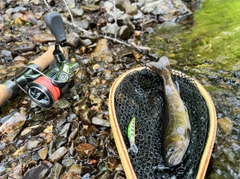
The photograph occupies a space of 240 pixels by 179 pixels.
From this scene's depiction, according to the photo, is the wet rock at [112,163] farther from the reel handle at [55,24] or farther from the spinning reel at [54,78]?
the reel handle at [55,24]

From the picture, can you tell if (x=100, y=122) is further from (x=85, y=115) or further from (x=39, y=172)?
(x=39, y=172)

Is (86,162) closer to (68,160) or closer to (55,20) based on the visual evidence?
(68,160)

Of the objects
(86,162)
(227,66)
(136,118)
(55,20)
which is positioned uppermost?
(55,20)

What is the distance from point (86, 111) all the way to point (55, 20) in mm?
1096

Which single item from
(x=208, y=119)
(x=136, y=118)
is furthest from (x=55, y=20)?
(x=208, y=119)

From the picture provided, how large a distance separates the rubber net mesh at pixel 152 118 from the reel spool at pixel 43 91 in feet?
2.18

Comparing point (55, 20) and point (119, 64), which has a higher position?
point (55, 20)

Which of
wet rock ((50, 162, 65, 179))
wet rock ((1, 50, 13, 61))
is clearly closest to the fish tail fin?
wet rock ((50, 162, 65, 179))

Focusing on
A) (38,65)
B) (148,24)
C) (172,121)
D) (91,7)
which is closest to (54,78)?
(38,65)

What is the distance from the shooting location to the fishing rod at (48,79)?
2.50 m

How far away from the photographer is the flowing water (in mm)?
2420

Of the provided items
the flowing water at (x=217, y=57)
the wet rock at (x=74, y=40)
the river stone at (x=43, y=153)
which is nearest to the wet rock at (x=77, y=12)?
the wet rock at (x=74, y=40)

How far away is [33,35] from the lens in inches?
179

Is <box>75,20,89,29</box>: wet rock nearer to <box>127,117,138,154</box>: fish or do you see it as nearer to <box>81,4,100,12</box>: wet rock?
<box>81,4,100,12</box>: wet rock
